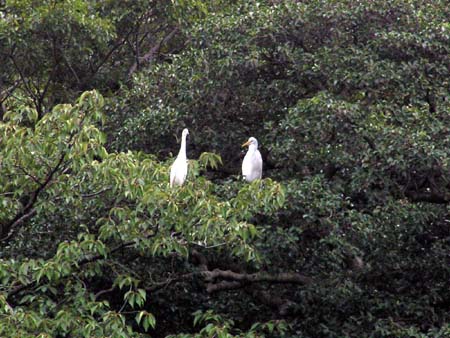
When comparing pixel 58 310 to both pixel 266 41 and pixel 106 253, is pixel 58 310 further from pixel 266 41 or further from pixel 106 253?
pixel 266 41

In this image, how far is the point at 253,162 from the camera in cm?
850

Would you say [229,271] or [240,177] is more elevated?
[240,177]

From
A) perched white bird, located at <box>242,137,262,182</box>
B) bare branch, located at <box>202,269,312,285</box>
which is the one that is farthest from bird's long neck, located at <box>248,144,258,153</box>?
bare branch, located at <box>202,269,312,285</box>

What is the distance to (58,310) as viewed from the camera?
276 inches

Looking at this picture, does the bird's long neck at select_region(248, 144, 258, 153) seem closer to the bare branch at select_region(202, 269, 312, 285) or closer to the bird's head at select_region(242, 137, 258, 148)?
the bird's head at select_region(242, 137, 258, 148)

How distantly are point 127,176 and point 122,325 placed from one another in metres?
0.95

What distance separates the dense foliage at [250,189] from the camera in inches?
265

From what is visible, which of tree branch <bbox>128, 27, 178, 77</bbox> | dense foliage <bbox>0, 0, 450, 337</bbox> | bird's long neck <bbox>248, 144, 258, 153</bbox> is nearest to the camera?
dense foliage <bbox>0, 0, 450, 337</bbox>

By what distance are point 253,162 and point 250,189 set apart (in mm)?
1757

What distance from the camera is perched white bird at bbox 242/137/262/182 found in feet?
27.9

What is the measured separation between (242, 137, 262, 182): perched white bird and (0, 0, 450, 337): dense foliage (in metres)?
0.14

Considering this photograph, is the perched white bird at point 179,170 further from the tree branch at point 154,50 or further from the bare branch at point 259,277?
the tree branch at point 154,50

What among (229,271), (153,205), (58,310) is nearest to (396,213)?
(229,271)

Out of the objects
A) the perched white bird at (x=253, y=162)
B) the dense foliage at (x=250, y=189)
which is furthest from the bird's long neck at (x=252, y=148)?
the dense foliage at (x=250, y=189)
